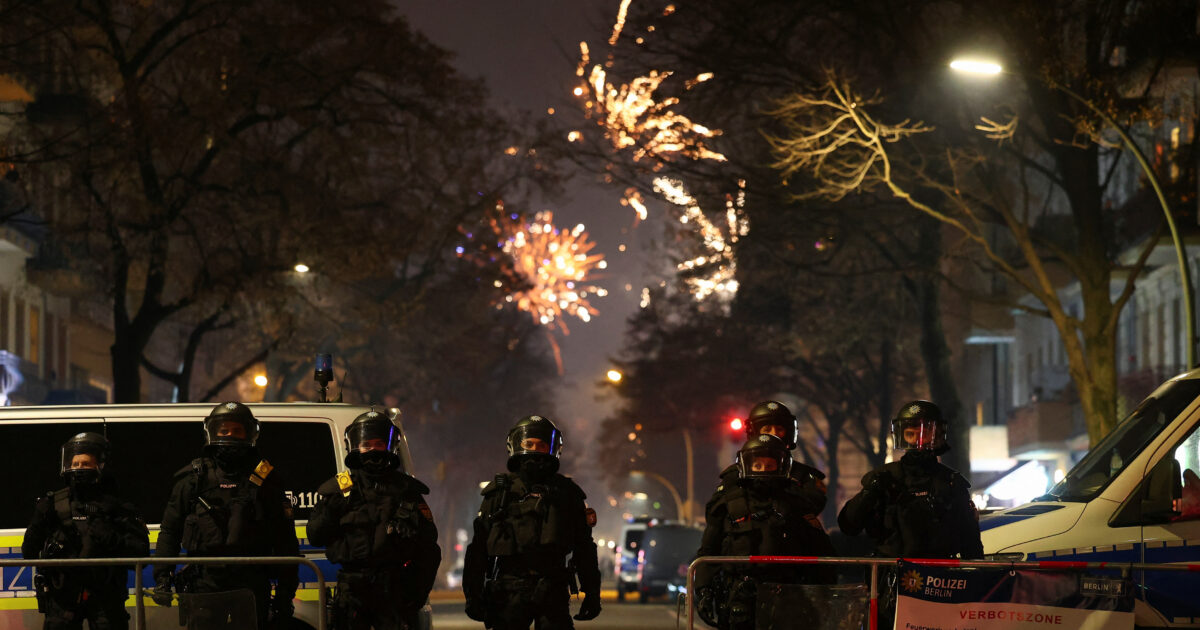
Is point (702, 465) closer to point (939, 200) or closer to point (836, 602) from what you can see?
point (939, 200)

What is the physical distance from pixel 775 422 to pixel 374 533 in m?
2.57

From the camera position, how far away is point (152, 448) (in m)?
10.9

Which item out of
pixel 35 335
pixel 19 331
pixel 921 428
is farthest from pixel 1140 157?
pixel 35 335

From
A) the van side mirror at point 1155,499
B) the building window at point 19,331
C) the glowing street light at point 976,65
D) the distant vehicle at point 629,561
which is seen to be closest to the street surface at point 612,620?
the distant vehicle at point 629,561

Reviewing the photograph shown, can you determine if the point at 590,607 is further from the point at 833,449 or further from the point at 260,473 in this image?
the point at 833,449

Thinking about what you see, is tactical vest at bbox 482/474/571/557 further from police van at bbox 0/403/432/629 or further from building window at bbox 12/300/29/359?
building window at bbox 12/300/29/359

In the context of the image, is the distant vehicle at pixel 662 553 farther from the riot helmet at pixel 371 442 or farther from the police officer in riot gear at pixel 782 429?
the riot helmet at pixel 371 442

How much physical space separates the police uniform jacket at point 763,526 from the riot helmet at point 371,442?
1923 mm

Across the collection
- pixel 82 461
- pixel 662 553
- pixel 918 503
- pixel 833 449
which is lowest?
pixel 662 553

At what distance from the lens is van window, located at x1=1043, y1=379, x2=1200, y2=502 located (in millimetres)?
9375

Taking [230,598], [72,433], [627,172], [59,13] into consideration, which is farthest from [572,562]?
[59,13]

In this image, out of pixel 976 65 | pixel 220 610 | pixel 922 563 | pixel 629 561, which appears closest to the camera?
pixel 922 563

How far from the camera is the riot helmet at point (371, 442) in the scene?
9.16 metres

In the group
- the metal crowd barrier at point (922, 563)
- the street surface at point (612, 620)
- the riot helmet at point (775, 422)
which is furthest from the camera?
the street surface at point (612, 620)
